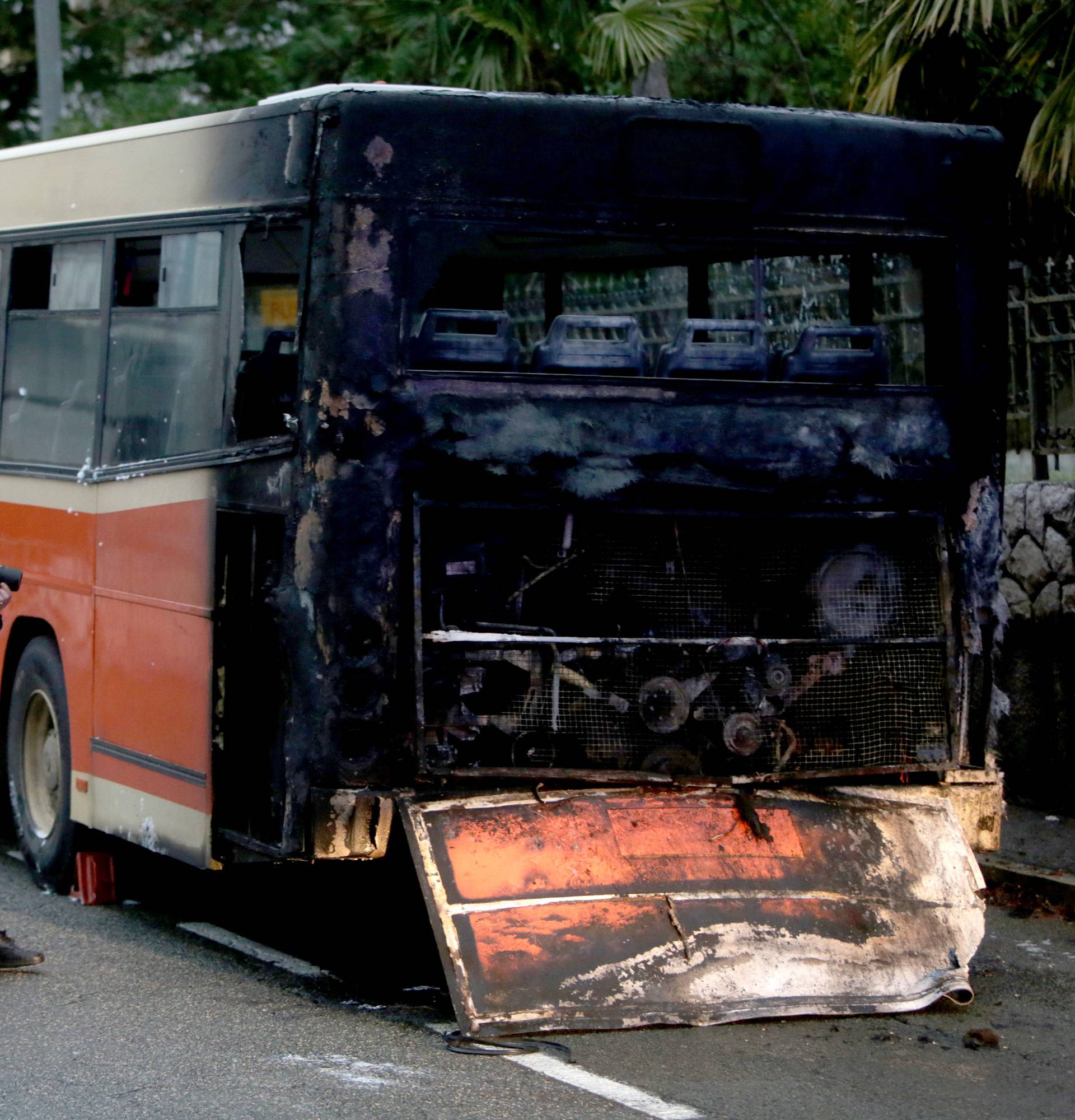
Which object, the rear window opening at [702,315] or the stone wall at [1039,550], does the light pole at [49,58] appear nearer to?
the stone wall at [1039,550]

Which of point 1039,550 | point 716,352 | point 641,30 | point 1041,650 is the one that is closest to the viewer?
point 716,352

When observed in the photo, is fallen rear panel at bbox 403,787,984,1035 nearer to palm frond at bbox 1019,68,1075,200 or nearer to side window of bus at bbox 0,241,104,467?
side window of bus at bbox 0,241,104,467

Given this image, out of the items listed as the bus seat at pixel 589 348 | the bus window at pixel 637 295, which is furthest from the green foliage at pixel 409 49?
the bus seat at pixel 589 348

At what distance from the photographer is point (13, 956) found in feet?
24.0

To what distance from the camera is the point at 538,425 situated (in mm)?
6836

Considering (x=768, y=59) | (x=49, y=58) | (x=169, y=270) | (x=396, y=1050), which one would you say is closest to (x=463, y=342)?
(x=169, y=270)

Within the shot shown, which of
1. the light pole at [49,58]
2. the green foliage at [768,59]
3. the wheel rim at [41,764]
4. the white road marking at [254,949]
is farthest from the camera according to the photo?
the green foliage at [768,59]

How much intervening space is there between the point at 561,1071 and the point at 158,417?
3.33 metres

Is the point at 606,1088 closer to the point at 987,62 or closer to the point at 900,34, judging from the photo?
the point at 900,34

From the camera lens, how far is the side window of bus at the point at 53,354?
8539mm

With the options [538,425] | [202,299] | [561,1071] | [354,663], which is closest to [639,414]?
[538,425]

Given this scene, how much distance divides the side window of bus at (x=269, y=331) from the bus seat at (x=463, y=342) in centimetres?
45

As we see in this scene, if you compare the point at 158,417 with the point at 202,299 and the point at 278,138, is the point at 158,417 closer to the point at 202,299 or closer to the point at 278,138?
the point at 202,299

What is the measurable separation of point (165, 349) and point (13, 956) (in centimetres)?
242
